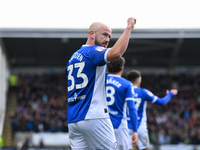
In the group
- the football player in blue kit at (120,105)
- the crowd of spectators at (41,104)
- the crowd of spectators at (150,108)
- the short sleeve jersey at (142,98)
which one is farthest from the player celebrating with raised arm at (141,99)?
the crowd of spectators at (41,104)

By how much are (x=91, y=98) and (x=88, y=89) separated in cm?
10

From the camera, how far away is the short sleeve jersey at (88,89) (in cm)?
358

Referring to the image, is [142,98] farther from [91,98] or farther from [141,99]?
[91,98]

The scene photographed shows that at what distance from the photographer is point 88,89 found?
362 cm

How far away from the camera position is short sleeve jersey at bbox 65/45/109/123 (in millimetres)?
3576

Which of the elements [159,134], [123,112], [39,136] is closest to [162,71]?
[159,134]

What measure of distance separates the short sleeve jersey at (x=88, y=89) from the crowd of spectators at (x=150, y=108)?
16.2 meters

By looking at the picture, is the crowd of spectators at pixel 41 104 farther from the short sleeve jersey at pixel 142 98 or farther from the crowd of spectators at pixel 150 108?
the short sleeve jersey at pixel 142 98

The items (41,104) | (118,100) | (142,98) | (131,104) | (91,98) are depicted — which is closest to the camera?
(91,98)

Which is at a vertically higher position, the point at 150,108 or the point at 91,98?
the point at 91,98

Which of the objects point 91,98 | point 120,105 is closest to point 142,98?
point 120,105

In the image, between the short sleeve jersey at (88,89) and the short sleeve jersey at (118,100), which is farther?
the short sleeve jersey at (118,100)
